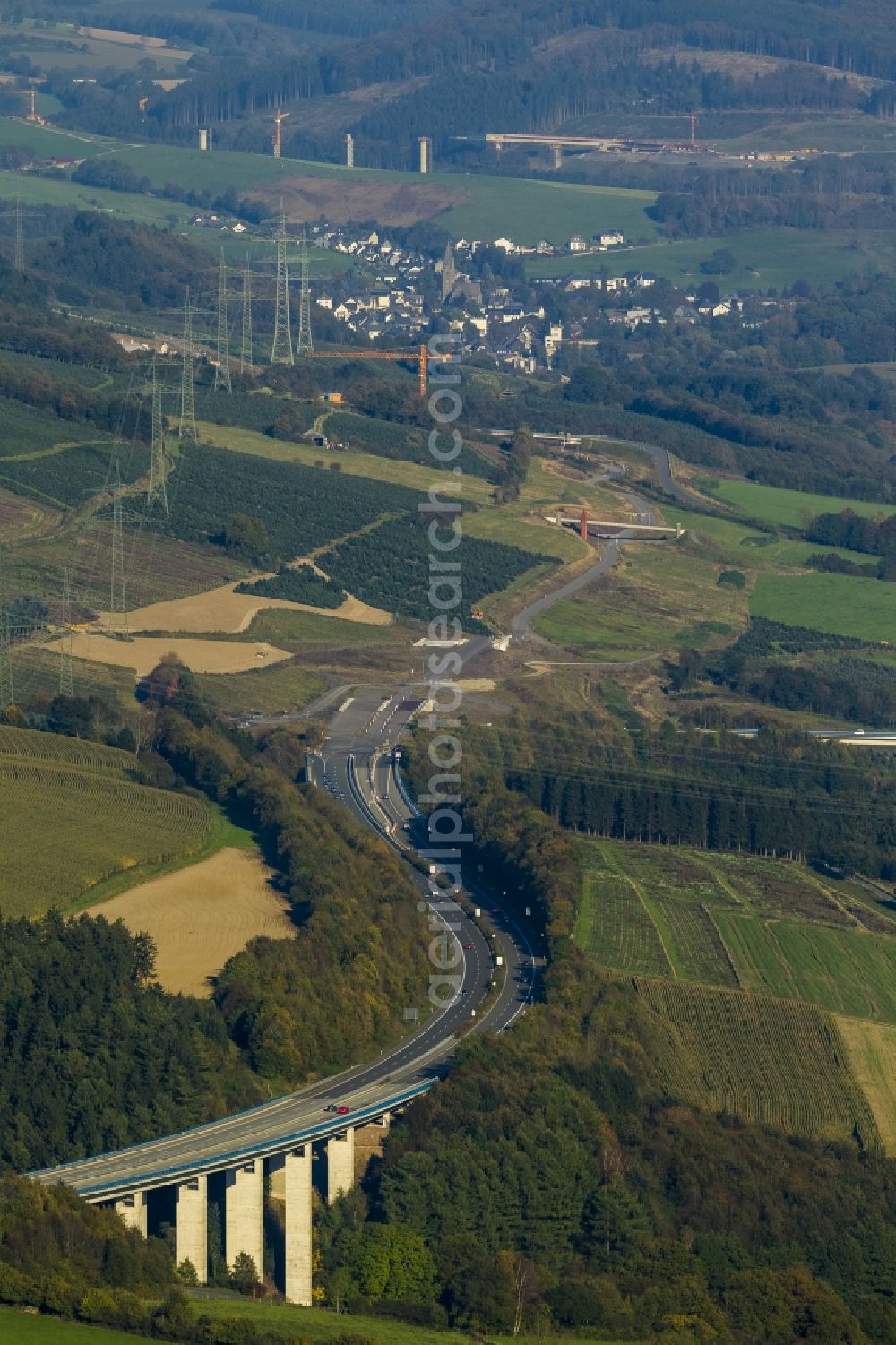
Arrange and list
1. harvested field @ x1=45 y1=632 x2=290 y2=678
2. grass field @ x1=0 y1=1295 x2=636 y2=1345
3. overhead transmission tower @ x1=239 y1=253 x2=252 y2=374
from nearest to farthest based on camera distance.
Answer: grass field @ x1=0 y1=1295 x2=636 y2=1345
harvested field @ x1=45 y1=632 x2=290 y2=678
overhead transmission tower @ x1=239 y1=253 x2=252 y2=374

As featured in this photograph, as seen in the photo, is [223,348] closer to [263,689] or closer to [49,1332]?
[263,689]

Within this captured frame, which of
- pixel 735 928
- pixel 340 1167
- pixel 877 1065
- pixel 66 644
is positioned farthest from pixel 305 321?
pixel 340 1167

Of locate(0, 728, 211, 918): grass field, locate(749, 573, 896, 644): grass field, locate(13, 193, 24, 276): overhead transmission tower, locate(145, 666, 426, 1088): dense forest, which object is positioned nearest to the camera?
locate(145, 666, 426, 1088): dense forest

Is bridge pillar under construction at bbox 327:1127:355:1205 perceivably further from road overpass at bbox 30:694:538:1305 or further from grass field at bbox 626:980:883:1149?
grass field at bbox 626:980:883:1149

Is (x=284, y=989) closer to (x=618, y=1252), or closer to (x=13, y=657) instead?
(x=618, y=1252)

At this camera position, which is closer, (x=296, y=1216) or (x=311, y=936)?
(x=296, y=1216)

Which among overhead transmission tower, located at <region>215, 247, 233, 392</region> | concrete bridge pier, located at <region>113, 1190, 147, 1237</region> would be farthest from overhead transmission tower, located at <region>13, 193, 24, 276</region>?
concrete bridge pier, located at <region>113, 1190, 147, 1237</region>

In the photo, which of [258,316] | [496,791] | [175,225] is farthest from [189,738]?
[175,225]
